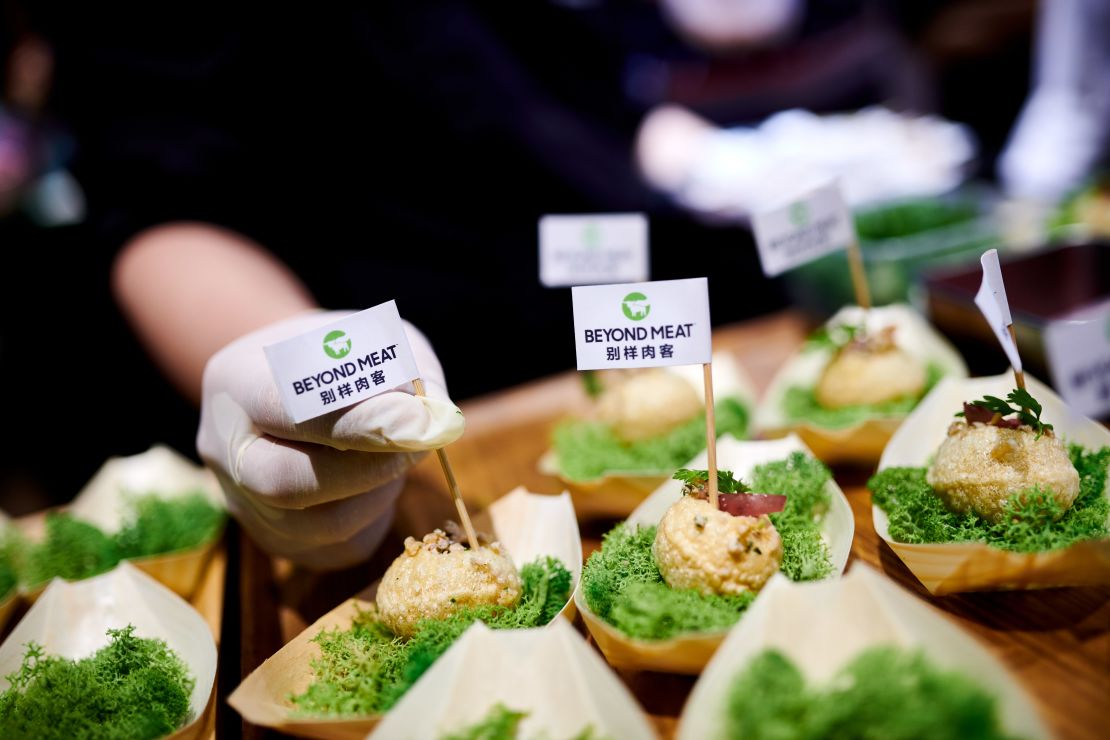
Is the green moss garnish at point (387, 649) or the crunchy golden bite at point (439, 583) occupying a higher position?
the crunchy golden bite at point (439, 583)

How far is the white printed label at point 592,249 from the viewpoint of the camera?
2.69 m

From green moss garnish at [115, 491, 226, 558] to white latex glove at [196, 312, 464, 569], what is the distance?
0.36 metres

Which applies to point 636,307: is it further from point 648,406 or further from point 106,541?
point 106,541

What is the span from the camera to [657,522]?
2158 millimetres

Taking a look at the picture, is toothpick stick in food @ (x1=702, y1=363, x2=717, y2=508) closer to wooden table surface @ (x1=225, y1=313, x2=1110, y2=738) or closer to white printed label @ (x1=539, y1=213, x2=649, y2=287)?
wooden table surface @ (x1=225, y1=313, x2=1110, y2=738)

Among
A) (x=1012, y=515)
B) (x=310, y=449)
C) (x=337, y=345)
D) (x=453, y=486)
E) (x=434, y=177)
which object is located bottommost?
(x=1012, y=515)

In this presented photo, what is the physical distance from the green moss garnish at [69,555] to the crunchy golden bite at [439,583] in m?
1.14

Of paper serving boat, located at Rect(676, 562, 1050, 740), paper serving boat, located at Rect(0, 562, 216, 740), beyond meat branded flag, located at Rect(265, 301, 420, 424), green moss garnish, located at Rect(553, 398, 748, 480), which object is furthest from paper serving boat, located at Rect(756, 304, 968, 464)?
paper serving boat, located at Rect(0, 562, 216, 740)

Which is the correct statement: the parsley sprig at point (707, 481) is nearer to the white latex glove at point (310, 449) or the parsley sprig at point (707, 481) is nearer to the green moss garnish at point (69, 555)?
the white latex glove at point (310, 449)

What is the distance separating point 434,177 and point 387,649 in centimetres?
234

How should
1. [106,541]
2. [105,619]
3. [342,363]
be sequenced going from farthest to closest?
1. [106,541]
2. [105,619]
3. [342,363]

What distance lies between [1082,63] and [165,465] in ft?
19.9

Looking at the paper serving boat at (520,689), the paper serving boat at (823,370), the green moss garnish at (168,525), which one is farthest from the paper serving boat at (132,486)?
the paper serving boat at (823,370)

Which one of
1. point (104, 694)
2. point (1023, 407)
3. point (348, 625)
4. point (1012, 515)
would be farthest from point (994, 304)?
point (104, 694)
